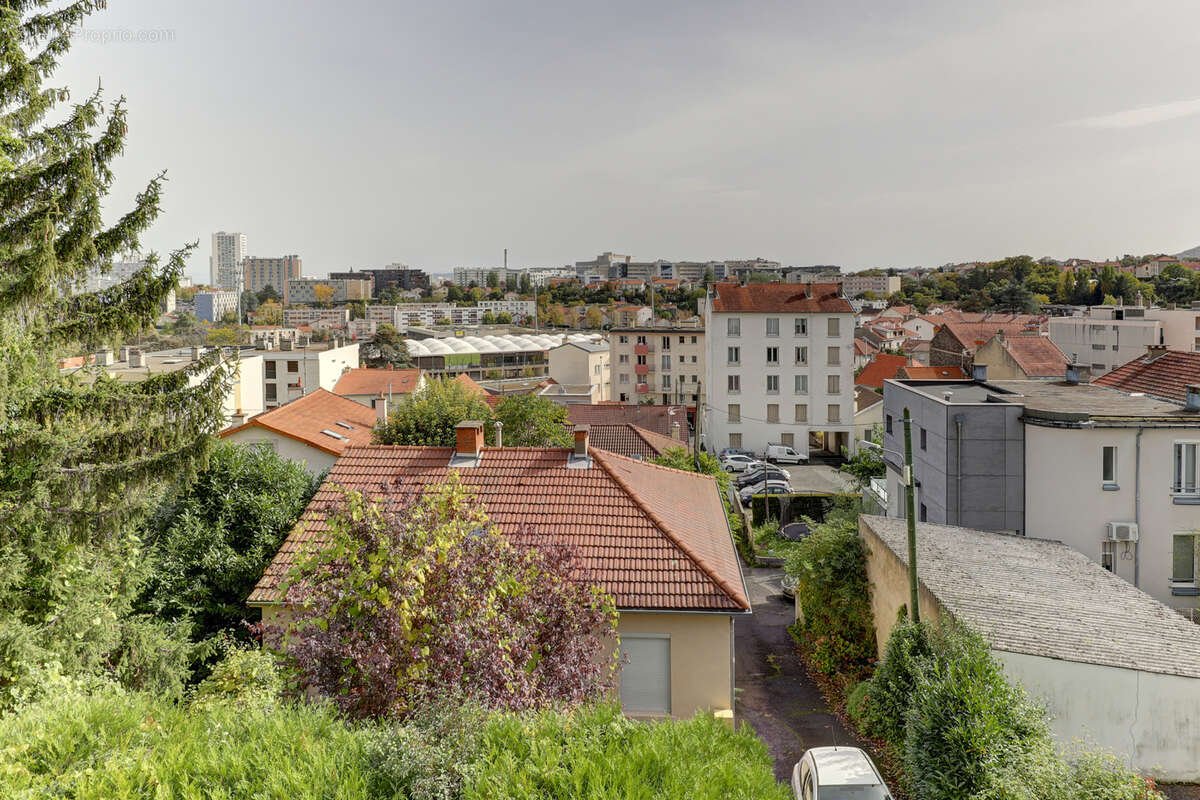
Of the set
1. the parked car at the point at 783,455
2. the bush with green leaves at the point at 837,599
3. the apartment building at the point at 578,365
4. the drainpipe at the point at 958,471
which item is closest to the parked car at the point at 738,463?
the parked car at the point at 783,455

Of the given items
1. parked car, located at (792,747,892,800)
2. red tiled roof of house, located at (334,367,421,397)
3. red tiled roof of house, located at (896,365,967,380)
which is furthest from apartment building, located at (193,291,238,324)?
parked car, located at (792,747,892,800)

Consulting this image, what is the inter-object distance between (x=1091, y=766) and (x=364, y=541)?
27.2 feet

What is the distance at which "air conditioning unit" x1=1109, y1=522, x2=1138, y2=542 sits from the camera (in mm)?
18156

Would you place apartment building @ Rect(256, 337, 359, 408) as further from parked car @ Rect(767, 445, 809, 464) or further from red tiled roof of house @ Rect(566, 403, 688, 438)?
parked car @ Rect(767, 445, 809, 464)

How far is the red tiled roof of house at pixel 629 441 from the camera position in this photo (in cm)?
3344

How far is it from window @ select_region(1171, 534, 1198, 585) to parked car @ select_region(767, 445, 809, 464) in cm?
3266

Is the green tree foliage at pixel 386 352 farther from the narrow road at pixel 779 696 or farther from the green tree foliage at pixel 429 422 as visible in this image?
the narrow road at pixel 779 696

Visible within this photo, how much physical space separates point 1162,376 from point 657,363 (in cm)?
4559

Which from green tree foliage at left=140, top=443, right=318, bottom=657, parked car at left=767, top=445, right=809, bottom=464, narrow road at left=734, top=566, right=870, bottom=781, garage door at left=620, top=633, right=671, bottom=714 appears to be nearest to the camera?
garage door at left=620, top=633, right=671, bottom=714

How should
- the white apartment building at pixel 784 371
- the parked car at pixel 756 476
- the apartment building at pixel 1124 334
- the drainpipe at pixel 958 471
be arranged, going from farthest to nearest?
1. the apartment building at pixel 1124 334
2. the white apartment building at pixel 784 371
3. the parked car at pixel 756 476
4. the drainpipe at pixel 958 471

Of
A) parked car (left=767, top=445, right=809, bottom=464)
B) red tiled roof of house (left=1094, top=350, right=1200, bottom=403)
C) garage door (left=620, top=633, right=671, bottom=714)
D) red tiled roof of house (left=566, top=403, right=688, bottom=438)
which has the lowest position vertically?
parked car (left=767, top=445, right=809, bottom=464)

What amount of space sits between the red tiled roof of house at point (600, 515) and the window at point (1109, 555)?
8660 millimetres

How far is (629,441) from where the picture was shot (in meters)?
34.5

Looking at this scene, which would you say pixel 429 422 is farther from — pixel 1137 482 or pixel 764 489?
pixel 1137 482
